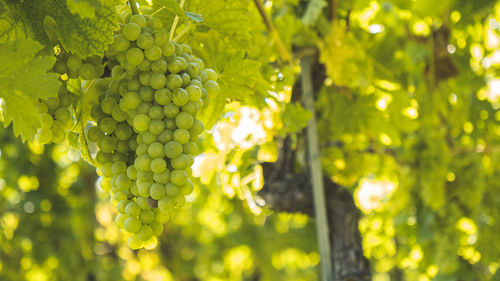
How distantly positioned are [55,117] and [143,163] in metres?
0.17

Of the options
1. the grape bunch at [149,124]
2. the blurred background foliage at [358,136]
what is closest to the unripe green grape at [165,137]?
the grape bunch at [149,124]

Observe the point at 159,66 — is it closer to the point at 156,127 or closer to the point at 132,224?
the point at 156,127

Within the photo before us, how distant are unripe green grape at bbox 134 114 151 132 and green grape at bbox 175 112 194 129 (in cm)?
4

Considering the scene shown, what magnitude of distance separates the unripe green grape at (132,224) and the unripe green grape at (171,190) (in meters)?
0.07

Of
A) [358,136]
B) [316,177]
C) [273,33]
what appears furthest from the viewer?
[358,136]

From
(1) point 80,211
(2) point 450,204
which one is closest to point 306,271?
(1) point 80,211

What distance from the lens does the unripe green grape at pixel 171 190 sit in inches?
23.3

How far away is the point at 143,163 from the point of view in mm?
601

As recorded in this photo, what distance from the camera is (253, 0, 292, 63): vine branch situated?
1.21m

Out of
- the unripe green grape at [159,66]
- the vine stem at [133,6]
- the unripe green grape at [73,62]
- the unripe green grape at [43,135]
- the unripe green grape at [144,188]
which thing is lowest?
the unripe green grape at [43,135]

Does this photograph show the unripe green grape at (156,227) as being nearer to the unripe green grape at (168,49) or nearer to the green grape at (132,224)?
the green grape at (132,224)

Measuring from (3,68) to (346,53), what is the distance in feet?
3.49

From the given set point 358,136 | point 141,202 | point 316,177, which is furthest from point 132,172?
point 358,136

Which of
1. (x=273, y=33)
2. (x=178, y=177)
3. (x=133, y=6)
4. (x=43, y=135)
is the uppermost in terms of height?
(x=273, y=33)
